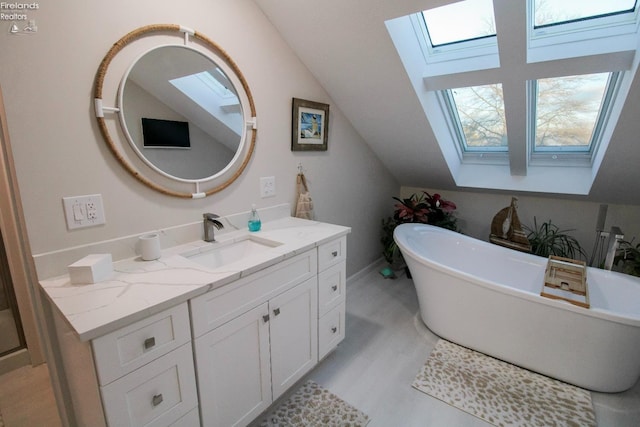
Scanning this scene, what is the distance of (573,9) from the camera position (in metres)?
1.71

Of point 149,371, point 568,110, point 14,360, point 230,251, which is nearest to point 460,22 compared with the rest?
point 568,110

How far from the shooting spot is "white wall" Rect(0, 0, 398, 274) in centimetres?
109

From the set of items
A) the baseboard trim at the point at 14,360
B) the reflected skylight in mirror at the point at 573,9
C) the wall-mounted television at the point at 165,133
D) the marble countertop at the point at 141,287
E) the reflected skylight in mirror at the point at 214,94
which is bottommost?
the baseboard trim at the point at 14,360

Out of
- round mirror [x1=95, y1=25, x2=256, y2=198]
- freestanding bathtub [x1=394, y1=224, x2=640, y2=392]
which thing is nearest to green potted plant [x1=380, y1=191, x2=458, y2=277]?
freestanding bathtub [x1=394, y1=224, x2=640, y2=392]

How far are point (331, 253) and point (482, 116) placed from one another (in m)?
1.92

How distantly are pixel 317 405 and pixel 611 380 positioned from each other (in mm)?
1672

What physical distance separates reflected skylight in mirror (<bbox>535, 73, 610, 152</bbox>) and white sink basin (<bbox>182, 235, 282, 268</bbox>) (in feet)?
7.42

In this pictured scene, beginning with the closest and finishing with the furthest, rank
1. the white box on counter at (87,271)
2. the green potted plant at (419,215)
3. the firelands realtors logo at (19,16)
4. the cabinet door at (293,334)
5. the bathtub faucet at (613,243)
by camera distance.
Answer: the firelands realtors logo at (19,16), the white box on counter at (87,271), the cabinet door at (293,334), the bathtub faucet at (613,243), the green potted plant at (419,215)

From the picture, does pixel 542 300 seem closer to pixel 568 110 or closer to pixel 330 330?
pixel 330 330

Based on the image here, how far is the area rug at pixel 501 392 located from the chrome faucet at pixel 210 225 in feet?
4.85

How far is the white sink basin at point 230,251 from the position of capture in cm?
155

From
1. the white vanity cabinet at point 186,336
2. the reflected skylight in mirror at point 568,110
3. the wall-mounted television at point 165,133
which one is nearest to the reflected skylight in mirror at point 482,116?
the reflected skylight in mirror at point 568,110

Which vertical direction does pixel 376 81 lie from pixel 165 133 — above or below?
above

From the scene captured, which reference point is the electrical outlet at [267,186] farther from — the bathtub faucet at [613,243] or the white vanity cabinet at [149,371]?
the bathtub faucet at [613,243]
